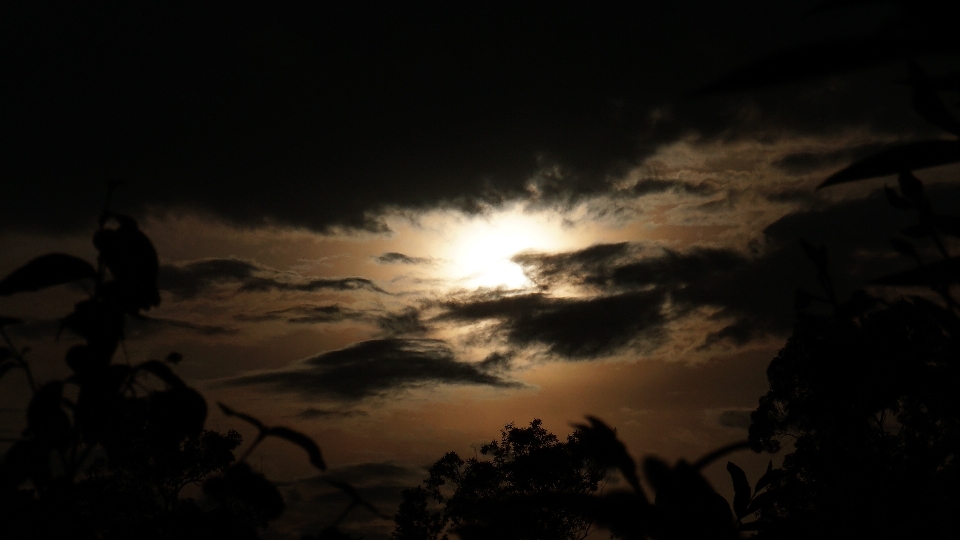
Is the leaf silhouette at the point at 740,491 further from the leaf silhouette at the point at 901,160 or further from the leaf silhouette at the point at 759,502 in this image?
the leaf silhouette at the point at 901,160

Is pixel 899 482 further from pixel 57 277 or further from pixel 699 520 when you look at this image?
pixel 57 277

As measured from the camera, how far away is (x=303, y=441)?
1747mm

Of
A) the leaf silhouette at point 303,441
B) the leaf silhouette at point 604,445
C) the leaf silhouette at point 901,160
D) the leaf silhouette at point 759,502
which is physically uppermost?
the leaf silhouette at point 901,160

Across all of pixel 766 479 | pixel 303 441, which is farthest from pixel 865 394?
pixel 303 441

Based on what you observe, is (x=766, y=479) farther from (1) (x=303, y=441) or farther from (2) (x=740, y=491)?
(1) (x=303, y=441)

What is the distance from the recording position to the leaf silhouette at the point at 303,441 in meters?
1.73

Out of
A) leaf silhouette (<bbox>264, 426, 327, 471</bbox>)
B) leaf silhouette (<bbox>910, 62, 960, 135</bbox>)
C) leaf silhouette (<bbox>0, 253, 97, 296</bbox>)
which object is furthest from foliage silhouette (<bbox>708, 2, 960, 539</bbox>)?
leaf silhouette (<bbox>0, 253, 97, 296</bbox>)

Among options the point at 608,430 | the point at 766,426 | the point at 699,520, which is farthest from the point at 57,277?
the point at 766,426

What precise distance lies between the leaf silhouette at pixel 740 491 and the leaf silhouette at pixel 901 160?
2.32ft

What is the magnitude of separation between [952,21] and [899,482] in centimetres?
93

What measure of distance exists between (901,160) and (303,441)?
143 cm

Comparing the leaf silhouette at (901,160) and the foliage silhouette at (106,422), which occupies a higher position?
the leaf silhouette at (901,160)

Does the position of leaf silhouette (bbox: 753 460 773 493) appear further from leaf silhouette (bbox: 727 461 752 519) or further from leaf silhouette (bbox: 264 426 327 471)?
leaf silhouette (bbox: 264 426 327 471)

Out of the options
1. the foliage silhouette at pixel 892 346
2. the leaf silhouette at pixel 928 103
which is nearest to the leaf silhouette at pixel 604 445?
the foliage silhouette at pixel 892 346
